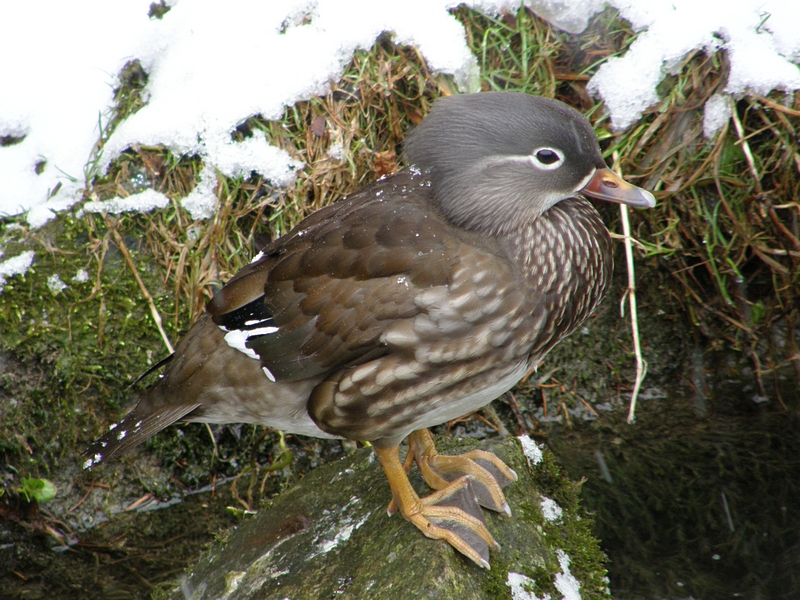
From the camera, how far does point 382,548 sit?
85.9 inches

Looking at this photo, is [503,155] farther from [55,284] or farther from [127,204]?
[55,284]

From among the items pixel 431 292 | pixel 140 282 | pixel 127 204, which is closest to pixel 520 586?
pixel 431 292

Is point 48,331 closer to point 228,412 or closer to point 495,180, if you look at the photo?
point 228,412

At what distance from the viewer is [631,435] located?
3.15m

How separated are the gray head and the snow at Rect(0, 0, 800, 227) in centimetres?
103

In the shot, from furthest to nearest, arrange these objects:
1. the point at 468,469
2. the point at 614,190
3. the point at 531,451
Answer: the point at 531,451
the point at 468,469
the point at 614,190

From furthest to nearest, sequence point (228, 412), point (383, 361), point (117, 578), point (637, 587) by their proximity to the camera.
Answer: point (117, 578), point (637, 587), point (228, 412), point (383, 361)

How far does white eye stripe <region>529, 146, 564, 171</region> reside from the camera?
206 centimetres

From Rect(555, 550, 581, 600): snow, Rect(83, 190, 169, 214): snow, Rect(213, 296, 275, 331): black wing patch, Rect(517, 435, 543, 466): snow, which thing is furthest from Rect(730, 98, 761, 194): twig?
Rect(83, 190, 169, 214): snow

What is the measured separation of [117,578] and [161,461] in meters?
0.48

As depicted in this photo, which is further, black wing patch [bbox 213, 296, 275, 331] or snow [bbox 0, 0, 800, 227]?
snow [bbox 0, 0, 800, 227]

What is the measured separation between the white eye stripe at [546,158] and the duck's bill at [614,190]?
131 mm

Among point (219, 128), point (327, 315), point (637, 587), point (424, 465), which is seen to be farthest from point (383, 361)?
point (219, 128)

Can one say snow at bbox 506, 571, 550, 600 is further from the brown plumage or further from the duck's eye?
the duck's eye
